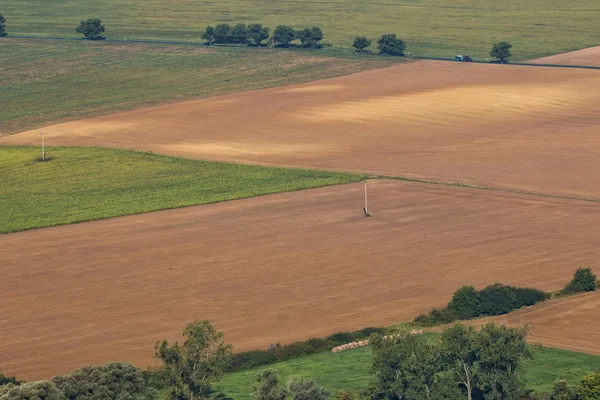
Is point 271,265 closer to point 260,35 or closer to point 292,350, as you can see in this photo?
point 292,350

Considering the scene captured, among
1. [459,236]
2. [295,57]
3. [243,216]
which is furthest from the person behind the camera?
[295,57]

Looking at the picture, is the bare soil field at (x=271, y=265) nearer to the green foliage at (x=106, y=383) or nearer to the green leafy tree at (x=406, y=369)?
the green foliage at (x=106, y=383)

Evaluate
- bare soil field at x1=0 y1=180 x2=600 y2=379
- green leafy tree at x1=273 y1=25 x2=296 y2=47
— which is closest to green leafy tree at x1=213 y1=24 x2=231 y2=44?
green leafy tree at x1=273 y1=25 x2=296 y2=47

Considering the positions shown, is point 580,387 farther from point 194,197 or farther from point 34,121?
point 34,121

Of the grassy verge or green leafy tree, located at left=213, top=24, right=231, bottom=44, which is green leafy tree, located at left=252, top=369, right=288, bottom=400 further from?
green leafy tree, located at left=213, top=24, right=231, bottom=44

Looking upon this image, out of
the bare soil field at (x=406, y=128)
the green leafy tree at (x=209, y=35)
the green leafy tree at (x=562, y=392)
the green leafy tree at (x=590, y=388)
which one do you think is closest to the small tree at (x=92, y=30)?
the green leafy tree at (x=209, y=35)

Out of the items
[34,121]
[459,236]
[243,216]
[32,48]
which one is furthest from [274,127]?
[32,48]
